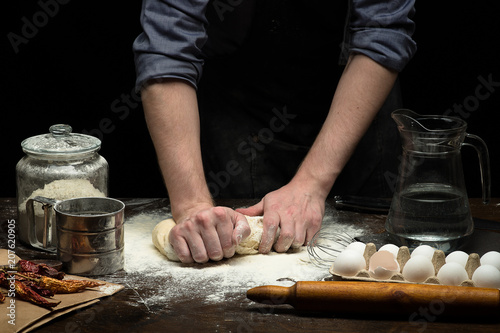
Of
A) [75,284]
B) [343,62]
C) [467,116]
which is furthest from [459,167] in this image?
[467,116]

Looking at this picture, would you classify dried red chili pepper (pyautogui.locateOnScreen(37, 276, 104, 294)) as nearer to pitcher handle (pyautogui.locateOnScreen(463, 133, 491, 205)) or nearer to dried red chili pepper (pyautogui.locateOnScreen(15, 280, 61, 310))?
dried red chili pepper (pyautogui.locateOnScreen(15, 280, 61, 310))

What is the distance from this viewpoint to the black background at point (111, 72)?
2789 millimetres

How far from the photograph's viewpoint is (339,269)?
132cm

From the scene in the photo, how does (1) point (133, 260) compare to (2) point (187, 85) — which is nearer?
(1) point (133, 260)

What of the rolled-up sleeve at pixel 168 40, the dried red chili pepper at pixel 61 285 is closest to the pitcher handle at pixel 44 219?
the dried red chili pepper at pixel 61 285

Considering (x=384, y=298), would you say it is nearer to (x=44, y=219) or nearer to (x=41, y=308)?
(x=41, y=308)

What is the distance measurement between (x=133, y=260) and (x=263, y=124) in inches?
33.4

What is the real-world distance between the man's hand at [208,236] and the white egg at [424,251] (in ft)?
1.24

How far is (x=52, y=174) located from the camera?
5.04 feet

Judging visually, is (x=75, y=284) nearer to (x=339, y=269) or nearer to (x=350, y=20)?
(x=339, y=269)

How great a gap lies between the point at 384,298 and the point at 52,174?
78 centimetres

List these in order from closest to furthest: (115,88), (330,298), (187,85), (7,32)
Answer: (330,298), (187,85), (7,32), (115,88)

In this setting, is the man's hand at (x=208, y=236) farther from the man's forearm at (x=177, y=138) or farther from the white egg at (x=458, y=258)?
the white egg at (x=458, y=258)

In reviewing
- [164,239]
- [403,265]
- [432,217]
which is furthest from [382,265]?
[164,239]
